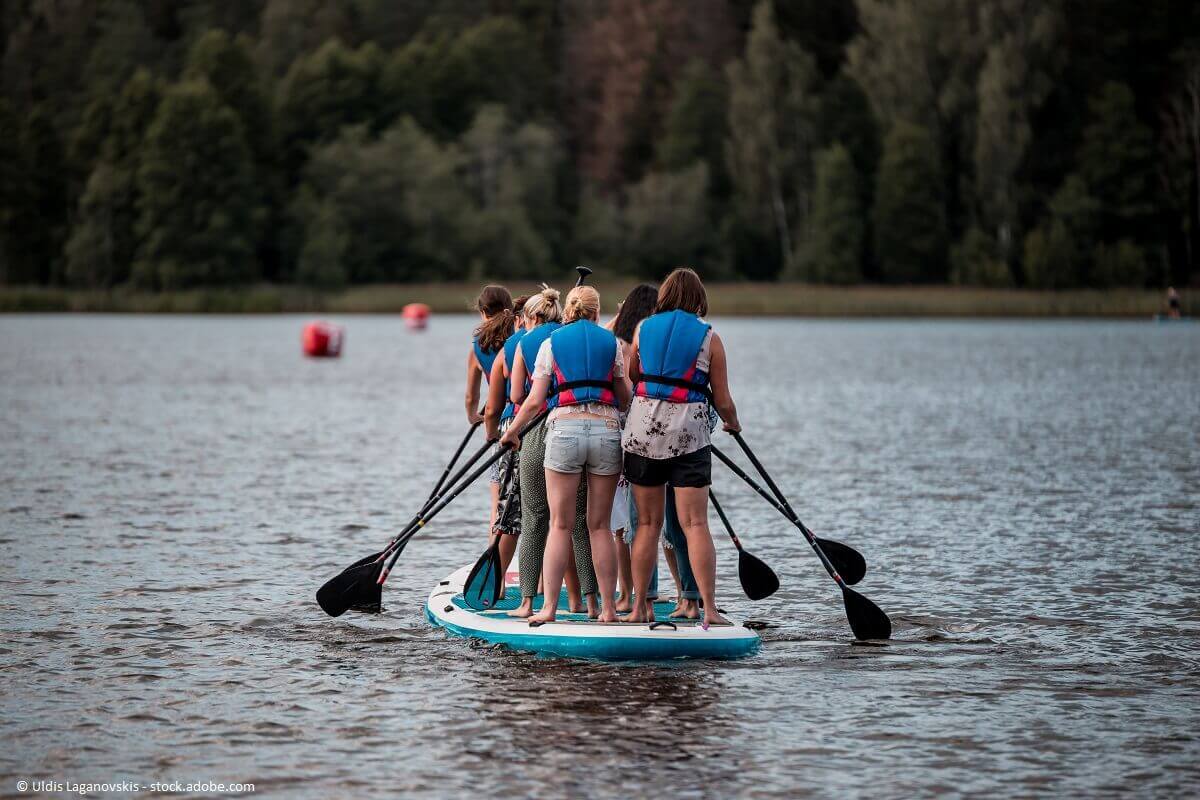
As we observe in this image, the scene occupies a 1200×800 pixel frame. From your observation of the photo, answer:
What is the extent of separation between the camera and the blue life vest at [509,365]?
11.9m

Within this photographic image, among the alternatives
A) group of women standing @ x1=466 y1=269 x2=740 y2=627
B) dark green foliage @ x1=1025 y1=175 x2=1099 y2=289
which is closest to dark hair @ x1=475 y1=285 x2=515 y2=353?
group of women standing @ x1=466 y1=269 x2=740 y2=627

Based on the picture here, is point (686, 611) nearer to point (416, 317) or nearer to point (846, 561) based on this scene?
point (846, 561)

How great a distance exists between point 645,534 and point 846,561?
89.0 inches

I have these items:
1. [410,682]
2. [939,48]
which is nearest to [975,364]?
[410,682]

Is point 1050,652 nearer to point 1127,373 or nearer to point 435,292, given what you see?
point 1127,373

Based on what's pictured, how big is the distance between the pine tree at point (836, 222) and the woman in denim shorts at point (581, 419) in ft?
328

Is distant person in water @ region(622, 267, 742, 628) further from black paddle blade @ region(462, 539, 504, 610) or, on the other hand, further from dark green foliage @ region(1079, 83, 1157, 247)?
dark green foliage @ region(1079, 83, 1157, 247)

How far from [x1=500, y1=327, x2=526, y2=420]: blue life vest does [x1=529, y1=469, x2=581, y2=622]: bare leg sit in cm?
72

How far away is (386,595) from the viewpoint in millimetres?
14102

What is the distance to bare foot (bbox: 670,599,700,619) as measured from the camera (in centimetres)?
1195

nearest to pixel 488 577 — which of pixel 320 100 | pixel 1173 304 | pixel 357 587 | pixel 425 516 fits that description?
pixel 425 516

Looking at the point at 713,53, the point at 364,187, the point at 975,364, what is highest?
the point at 713,53

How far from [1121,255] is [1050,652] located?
308ft

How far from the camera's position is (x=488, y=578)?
488 inches
